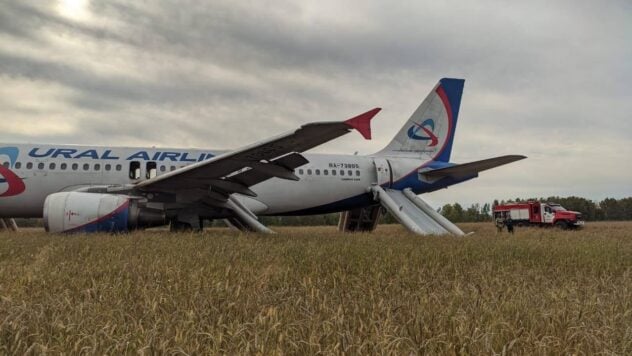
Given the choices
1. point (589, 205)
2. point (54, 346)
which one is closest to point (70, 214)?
point (54, 346)

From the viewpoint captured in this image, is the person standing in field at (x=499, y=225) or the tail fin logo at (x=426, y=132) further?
the person standing in field at (x=499, y=225)

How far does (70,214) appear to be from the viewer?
11.1 m

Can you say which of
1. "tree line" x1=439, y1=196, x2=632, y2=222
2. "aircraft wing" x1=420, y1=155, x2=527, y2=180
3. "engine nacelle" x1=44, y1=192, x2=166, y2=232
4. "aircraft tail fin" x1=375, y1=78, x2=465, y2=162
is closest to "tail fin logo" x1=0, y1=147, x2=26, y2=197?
"engine nacelle" x1=44, y1=192, x2=166, y2=232

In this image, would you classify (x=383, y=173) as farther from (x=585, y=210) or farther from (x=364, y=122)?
(x=585, y=210)

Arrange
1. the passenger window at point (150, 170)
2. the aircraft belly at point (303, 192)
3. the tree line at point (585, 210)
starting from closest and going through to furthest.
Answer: the passenger window at point (150, 170) < the aircraft belly at point (303, 192) < the tree line at point (585, 210)

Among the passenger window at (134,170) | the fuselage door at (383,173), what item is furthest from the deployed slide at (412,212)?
the passenger window at (134,170)

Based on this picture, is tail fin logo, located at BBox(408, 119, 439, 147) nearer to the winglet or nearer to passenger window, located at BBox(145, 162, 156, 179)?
passenger window, located at BBox(145, 162, 156, 179)

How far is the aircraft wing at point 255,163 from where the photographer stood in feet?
30.4

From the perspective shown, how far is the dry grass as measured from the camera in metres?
2.19

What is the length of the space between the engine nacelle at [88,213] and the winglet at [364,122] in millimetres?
6944

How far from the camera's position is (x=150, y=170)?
15.1 metres

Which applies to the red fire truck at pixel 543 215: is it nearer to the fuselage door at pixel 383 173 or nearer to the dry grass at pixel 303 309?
the fuselage door at pixel 383 173

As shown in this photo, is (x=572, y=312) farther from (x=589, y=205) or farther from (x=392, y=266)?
(x=589, y=205)

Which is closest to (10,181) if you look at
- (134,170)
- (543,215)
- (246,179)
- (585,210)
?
(134,170)
